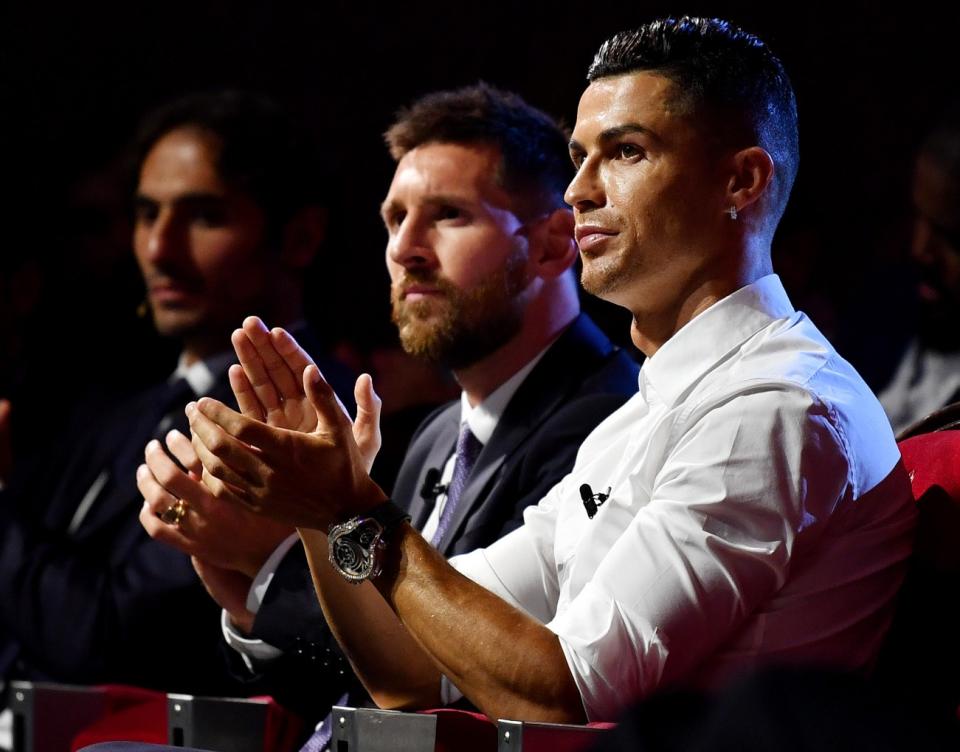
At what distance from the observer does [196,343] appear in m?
3.48

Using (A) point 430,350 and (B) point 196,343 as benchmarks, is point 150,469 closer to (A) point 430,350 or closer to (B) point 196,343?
(A) point 430,350

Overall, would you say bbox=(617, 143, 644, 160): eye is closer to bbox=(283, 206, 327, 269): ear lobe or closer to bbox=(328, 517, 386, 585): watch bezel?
bbox=(328, 517, 386, 585): watch bezel

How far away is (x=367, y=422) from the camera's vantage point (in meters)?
2.04

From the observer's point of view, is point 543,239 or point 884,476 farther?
point 543,239

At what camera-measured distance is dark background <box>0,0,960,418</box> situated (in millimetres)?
3994

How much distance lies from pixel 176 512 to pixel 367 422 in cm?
43

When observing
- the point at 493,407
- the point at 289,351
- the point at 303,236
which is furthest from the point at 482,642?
the point at 303,236

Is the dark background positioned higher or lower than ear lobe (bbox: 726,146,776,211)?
higher

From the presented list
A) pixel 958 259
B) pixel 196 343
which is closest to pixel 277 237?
pixel 196 343

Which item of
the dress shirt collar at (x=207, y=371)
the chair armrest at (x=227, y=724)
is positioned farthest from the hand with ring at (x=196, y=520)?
the dress shirt collar at (x=207, y=371)

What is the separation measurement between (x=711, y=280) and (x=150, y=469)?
989 mm

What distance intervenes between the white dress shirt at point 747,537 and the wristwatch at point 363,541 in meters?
0.25

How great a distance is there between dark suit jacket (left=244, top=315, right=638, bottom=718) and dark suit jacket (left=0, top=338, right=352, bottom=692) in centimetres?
51

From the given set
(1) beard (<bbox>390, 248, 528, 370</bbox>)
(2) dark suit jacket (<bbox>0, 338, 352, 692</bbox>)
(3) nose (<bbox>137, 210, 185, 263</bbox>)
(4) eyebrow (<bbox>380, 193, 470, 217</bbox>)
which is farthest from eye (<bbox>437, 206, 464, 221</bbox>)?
(3) nose (<bbox>137, 210, 185, 263</bbox>)
